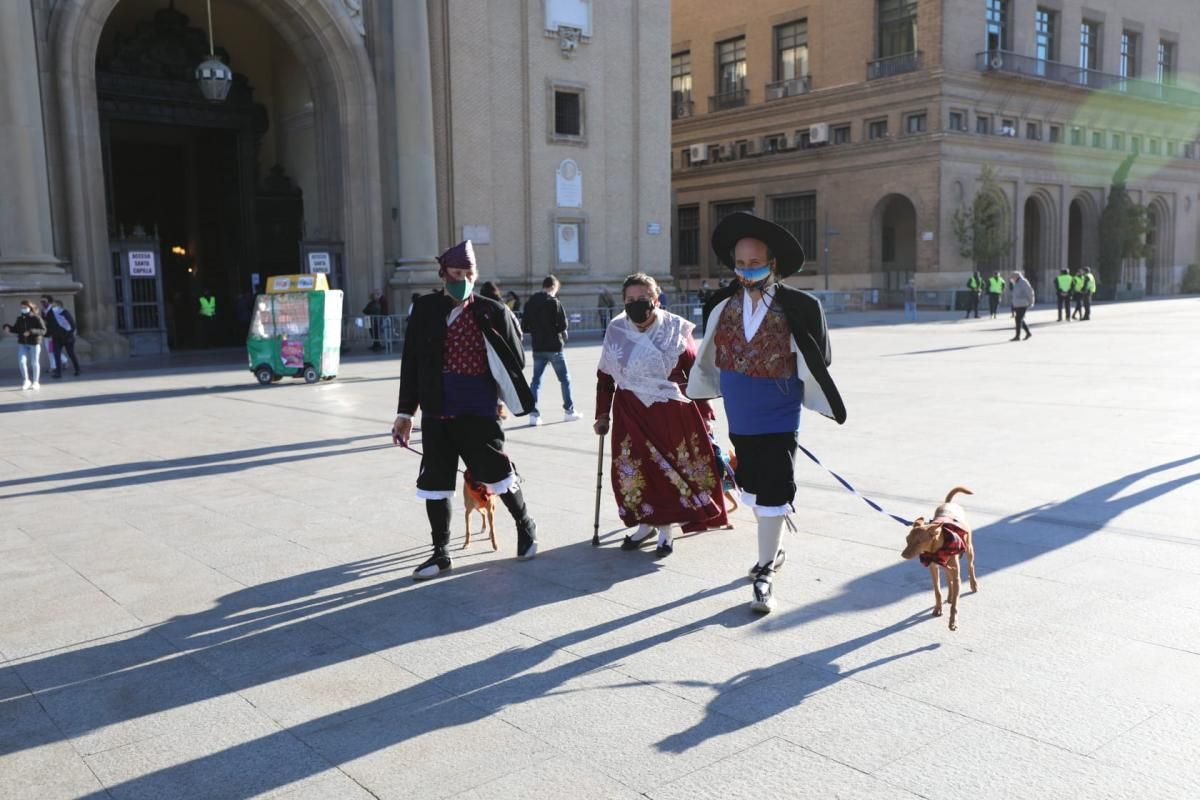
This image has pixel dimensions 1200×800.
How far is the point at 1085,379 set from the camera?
1531cm

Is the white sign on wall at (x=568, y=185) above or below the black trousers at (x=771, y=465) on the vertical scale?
above

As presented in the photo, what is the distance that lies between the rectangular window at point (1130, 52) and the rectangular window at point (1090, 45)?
273 centimetres

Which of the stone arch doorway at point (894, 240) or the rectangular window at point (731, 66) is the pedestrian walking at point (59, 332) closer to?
the stone arch doorway at point (894, 240)

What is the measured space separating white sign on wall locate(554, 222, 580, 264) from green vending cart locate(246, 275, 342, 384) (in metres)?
13.3

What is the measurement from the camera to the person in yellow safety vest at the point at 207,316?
29.4m

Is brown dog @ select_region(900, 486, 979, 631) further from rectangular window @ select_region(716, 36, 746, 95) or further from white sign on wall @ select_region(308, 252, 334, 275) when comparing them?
rectangular window @ select_region(716, 36, 746, 95)

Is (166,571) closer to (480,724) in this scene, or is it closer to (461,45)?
(480,724)

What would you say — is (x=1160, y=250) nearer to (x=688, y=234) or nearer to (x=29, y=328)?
(x=688, y=234)

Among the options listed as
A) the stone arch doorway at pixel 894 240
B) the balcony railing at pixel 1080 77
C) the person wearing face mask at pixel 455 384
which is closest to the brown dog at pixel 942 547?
the person wearing face mask at pixel 455 384

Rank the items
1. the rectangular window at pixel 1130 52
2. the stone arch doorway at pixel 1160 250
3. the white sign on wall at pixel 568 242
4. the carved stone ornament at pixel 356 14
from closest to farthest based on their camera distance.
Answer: the carved stone ornament at pixel 356 14 → the white sign on wall at pixel 568 242 → the rectangular window at pixel 1130 52 → the stone arch doorway at pixel 1160 250

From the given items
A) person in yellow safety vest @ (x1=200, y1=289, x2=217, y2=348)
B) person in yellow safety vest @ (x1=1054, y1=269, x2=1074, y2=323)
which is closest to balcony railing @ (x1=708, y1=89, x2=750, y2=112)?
person in yellow safety vest @ (x1=1054, y1=269, x2=1074, y2=323)

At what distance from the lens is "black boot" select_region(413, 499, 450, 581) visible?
6.04 m

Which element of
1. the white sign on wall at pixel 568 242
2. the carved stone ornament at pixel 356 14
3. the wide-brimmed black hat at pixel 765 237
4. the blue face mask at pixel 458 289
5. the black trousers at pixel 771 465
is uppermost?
the carved stone ornament at pixel 356 14

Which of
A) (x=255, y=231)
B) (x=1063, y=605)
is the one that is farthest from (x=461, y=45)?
(x=1063, y=605)
